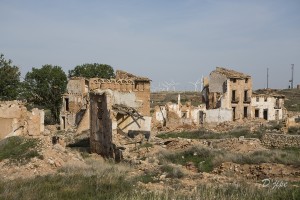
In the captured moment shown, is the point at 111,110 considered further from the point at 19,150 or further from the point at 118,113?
Result: the point at 19,150

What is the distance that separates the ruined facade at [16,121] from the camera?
2906 centimetres

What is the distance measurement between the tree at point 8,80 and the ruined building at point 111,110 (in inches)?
224

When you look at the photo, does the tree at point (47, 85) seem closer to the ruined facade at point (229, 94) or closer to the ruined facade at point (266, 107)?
the ruined facade at point (229, 94)

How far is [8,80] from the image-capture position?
4022cm

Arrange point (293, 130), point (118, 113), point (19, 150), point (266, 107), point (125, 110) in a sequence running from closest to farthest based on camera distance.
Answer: point (19, 150) → point (118, 113) → point (125, 110) → point (293, 130) → point (266, 107)

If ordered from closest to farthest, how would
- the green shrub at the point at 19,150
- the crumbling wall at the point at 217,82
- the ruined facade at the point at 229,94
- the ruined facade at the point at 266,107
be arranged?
the green shrub at the point at 19,150
the ruined facade at the point at 229,94
the crumbling wall at the point at 217,82
the ruined facade at the point at 266,107

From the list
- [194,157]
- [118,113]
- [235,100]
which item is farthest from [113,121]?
[235,100]

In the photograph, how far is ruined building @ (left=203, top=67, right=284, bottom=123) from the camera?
4878cm

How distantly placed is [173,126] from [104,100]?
1925 cm

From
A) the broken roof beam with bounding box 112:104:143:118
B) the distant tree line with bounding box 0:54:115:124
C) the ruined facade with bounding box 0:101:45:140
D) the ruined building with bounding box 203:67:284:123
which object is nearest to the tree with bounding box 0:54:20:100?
the distant tree line with bounding box 0:54:115:124

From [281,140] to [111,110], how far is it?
37.7ft

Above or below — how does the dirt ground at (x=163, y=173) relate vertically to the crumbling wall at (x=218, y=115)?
below

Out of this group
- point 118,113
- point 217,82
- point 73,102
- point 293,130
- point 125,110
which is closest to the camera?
point 118,113

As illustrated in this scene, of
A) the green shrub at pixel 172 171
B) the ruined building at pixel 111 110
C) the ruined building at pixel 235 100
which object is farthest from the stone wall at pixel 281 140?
the ruined building at pixel 235 100
